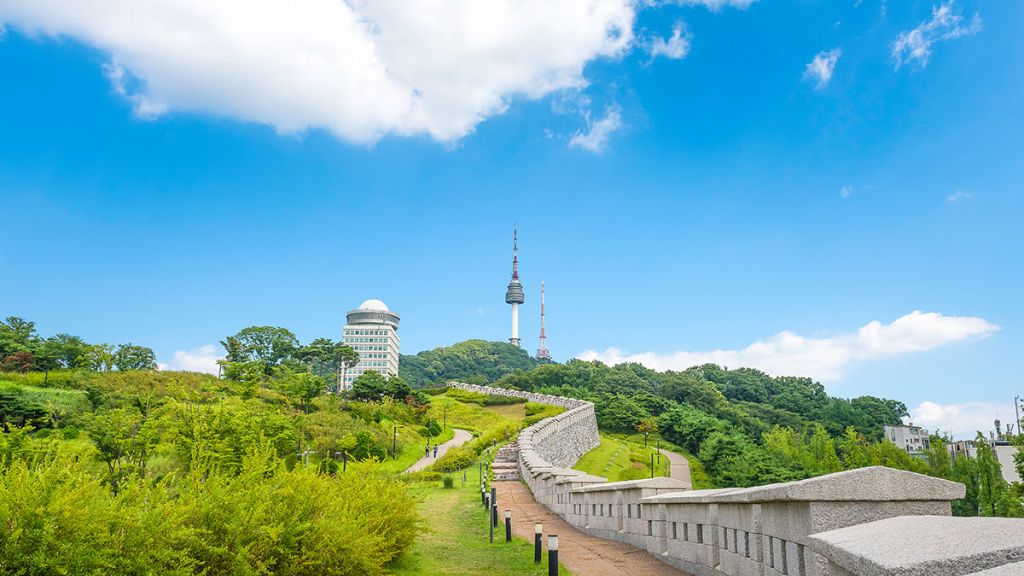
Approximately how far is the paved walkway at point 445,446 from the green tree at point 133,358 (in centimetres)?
2857

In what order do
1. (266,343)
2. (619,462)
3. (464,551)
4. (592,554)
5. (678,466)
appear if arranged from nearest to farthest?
1. (592,554)
2. (464,551)
3. (619,462)
4. (678,466)
5. (266,343)

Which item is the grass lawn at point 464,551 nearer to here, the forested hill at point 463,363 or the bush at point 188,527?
the bush at point 188,527

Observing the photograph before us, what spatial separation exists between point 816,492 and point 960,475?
47.9 metres

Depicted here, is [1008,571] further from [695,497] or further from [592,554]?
[592,554]

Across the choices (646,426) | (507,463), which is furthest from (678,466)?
(507,463)

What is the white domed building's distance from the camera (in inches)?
5089

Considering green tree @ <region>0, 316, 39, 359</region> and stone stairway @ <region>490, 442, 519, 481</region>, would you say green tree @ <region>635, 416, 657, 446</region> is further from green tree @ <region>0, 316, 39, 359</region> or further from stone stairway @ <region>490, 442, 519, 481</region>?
green tree @ <region>0, 316, 39, 359</region>

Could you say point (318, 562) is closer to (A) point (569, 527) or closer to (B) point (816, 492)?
(B) point (816, 492)

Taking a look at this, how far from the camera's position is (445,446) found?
143 feet

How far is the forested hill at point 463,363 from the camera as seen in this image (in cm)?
13850

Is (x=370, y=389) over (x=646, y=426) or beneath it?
over

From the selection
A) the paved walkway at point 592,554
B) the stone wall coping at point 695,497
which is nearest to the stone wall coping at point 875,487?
the stone wall coping at point 695,497

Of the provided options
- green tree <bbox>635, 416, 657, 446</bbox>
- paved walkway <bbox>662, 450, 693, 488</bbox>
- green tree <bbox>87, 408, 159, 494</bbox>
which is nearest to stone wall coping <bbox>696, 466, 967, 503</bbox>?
green tree <bbox>87, 408, 159, 494</bbox>

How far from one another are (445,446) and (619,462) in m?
11.4
